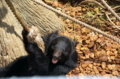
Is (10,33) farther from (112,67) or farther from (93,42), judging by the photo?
(112,67)

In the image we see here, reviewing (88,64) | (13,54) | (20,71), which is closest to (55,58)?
(13,54)

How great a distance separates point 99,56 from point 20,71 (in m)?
1.51

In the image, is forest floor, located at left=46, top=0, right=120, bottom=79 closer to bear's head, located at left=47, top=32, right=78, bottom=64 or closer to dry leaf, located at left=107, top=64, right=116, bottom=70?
dry leaf, located at left=107, top=64, right=116, bottom=70

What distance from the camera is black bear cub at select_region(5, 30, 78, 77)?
278 centimetres

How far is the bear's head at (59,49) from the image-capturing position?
107 inches

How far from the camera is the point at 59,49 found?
9.12ft

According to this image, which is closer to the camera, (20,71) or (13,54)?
(13,54)

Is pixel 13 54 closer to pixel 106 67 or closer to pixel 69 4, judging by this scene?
pixel 106 67

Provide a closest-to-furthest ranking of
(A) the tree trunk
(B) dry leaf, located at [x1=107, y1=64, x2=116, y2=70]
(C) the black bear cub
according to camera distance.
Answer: (A) the tree trunk, (C) the black bear cub, (B) dry leaf, located at [x1=107, y1=64, x2=116, y2=70]

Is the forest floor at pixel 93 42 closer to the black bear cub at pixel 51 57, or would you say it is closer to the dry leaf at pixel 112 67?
the dry leaf at pixel 112 67

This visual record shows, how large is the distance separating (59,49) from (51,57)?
234mm

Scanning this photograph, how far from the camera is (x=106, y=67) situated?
140 inches

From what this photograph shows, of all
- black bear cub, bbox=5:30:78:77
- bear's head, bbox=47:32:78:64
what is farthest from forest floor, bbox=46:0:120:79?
bear's head, bbox=47:32:78:64

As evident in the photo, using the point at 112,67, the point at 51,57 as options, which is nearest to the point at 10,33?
the point at 51,57
